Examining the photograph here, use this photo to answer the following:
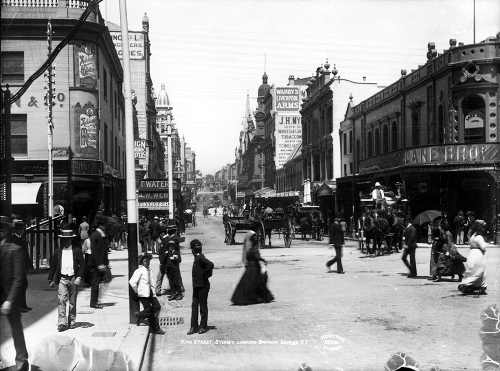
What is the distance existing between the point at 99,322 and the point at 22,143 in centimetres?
2154

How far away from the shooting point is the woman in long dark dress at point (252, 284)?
13.2 metres

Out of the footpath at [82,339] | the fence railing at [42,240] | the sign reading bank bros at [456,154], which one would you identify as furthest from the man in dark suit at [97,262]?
the sign reading bank bros at [456,154]

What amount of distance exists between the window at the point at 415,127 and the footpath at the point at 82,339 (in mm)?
27085

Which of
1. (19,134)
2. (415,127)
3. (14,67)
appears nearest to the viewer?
(14,67)

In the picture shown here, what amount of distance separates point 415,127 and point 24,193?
22.8 metres

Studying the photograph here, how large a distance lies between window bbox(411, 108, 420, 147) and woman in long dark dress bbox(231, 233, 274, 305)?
25.7 meters

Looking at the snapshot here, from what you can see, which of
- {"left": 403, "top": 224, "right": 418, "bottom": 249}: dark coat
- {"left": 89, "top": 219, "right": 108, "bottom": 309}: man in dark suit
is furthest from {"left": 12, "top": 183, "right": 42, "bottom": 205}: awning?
{"left": 403, "top": 224, "right": 418, "bottom": 249}: dark coat

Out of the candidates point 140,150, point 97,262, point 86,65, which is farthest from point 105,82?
point 140,150

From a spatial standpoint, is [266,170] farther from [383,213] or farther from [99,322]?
[99,322]

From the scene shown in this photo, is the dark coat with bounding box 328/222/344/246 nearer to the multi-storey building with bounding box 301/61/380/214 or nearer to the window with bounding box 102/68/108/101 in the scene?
the window with bounding box 102/68/108/101

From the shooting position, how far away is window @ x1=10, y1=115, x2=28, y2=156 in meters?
30.2

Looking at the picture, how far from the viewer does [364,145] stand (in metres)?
48.0

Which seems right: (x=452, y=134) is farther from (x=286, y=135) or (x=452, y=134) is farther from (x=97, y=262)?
(x=286, y=135)

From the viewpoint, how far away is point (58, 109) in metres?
30.5
